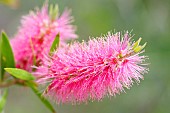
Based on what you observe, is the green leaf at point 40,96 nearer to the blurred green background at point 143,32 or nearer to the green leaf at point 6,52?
the green leaf at point 6,52

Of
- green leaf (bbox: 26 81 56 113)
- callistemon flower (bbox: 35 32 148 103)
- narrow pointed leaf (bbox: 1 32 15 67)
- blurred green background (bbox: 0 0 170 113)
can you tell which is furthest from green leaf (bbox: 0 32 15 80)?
blurred green background (bbox: 0 0 170 113)

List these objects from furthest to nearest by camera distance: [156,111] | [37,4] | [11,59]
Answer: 1. [37,4]
2. [156,111]
3. [11,59]

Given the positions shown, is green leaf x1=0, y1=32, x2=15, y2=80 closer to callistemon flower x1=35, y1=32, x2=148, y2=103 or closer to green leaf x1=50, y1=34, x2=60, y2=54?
green leaf x1=50, y1=34, x2=60, y2=54

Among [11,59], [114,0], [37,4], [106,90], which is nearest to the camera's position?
[106,90]

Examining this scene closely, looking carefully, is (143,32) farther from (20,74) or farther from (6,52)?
(20,74)

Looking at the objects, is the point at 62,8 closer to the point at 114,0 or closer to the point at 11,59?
the point at 114,0

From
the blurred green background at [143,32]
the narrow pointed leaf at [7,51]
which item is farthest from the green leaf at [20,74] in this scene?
the blurred green background at [143,32]

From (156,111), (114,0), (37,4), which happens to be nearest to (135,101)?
(156,111)
